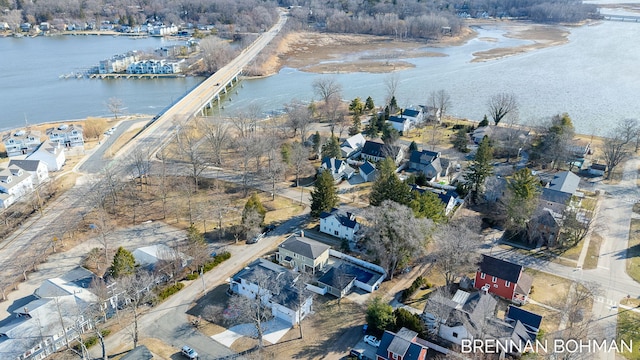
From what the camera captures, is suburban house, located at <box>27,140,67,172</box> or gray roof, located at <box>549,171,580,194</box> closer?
gray roof, located at <box>549,171,580,194</box>

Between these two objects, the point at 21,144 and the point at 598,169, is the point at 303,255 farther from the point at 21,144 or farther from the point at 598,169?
the point at 21,144

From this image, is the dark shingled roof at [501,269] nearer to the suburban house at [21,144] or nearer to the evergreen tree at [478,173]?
the evergreen tree at [478,173]

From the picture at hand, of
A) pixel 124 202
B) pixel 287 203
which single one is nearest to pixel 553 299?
pixel 287 203

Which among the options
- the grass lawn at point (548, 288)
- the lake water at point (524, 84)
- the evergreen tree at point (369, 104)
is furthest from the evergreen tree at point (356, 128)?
the grass lawn at point (548, 288)

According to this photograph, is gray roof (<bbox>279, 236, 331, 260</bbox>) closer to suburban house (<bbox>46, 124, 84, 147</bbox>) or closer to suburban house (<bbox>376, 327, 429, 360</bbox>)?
suburban house (<bbox>376, 327, 429, 360</bbox>)

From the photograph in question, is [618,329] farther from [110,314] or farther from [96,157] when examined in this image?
[96,157]

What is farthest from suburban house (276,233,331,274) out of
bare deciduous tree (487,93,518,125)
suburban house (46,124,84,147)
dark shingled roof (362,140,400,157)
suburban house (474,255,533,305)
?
bare deciduous tree (487,93,518,125)
